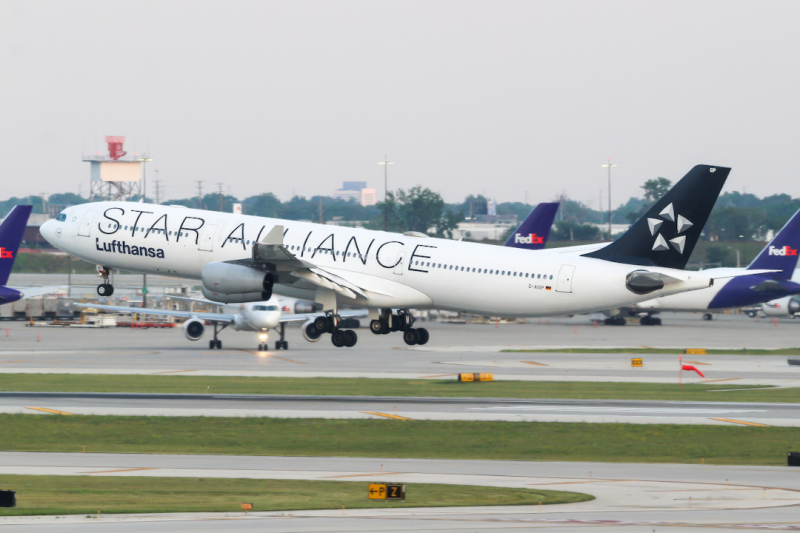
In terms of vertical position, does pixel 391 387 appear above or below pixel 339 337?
below

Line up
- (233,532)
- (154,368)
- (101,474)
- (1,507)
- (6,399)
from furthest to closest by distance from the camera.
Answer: (154,368), (6,399), (101,474), (1,507), (233,532)

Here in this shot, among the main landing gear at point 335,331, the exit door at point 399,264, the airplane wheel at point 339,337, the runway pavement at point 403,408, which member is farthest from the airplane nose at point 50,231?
the exit door at point 399,264

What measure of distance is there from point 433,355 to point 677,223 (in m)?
50.9

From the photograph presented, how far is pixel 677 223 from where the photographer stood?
47531 mm

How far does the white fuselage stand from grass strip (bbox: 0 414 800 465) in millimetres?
6177

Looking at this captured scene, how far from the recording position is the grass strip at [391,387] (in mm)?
65438

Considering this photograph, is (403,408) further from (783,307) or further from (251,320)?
(783,307)

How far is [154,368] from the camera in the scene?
266 ft

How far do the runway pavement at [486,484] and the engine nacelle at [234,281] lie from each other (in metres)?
8.59

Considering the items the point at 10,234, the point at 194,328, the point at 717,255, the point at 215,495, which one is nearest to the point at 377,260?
the point at 215,495

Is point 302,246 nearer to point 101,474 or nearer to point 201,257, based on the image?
point 201,257

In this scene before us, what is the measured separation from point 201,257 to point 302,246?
521cm

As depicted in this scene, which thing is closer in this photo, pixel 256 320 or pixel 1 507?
pixel 1 507

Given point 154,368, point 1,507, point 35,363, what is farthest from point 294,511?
point 35,363
